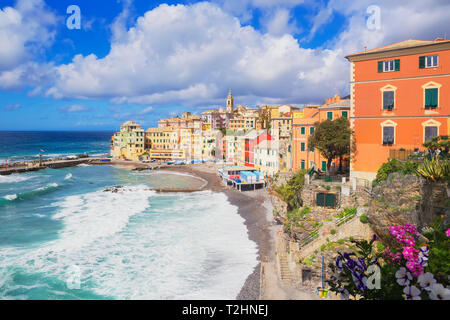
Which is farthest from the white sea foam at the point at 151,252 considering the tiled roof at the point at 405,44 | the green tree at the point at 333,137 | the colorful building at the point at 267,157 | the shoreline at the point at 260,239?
the colorful building at the point at 267,157

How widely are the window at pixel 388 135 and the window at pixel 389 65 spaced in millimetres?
4454

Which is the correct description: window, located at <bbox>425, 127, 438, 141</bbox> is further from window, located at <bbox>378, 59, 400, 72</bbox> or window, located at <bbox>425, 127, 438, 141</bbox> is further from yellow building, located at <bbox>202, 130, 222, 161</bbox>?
yellow building, located at <bbox>202, 130, 222, 161</bbox>

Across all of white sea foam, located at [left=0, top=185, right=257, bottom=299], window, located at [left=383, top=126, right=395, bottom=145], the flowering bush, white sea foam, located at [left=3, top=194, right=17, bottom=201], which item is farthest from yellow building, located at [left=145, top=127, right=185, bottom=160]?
the flowering bush

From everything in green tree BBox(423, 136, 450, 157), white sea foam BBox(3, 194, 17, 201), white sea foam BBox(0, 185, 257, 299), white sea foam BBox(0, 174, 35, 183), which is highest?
green tree BBox(423, 136, 450, 157)

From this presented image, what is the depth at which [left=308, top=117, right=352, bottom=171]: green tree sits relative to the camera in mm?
25720

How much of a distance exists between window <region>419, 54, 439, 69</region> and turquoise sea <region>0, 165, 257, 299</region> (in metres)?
19.0

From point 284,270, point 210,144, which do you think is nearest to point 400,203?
point 284,270

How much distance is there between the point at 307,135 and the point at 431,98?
1641 cm

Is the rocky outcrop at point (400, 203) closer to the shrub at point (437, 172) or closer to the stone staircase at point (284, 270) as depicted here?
the shrub at point (437, 172)

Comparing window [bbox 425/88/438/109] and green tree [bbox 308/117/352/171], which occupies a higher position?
window [bbox 425/88/438/109]

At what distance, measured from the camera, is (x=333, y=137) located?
86.4 feet

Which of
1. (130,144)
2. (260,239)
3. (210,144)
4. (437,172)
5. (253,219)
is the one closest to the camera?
(437,172)

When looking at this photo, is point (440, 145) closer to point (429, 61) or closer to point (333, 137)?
point (429, 61)
